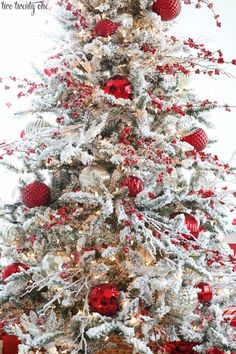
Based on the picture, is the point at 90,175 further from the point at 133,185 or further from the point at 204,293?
the point at 204,293

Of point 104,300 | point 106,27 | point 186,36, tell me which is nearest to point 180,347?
point 104,300

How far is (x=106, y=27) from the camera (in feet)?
6.93

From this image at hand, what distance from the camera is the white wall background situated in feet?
10.4

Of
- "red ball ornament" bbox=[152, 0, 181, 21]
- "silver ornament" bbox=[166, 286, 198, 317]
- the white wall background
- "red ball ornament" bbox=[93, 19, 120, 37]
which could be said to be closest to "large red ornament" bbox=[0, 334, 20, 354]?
"silver ornament" bbox=[166, 286, 198, 317]

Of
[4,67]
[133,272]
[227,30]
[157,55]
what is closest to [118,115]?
[157,55]

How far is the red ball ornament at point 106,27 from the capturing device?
6.93 ft

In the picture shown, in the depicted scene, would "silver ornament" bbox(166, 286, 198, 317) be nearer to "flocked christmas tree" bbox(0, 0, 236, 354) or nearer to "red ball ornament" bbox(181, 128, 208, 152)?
"flocked christmas tree" bbox(0, 0, 236, 354)

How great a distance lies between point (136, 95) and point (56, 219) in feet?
1.76

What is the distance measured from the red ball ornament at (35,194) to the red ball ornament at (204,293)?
24.8 inches

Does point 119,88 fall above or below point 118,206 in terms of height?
above

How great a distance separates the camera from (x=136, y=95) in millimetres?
2061

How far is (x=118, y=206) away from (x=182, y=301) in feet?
1.25

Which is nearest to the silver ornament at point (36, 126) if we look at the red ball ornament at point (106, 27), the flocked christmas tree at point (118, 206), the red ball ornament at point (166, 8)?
the flocked christmas tree at point (118, 206)

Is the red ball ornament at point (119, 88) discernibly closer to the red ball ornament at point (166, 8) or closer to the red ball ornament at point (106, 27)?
the red ball ornament at point (106, 27)
